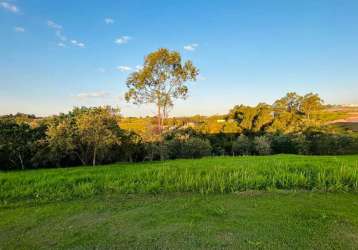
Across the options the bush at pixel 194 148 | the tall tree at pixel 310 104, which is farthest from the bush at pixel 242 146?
the tall tree at pixel 310 104

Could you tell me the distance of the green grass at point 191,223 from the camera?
113 inches

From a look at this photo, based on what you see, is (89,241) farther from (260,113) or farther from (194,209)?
(260,113)

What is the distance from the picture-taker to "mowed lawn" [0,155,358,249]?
115 inches

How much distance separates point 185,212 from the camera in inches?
152

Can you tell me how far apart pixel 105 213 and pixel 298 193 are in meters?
3.76

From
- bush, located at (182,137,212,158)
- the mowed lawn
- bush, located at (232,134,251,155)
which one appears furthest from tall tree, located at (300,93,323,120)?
the mowed lawn

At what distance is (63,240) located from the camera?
3.05m

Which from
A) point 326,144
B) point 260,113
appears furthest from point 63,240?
point 260,113

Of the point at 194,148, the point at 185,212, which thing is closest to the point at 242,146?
the point at 194,148

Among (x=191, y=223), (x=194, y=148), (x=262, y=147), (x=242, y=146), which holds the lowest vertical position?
(x=242, y=146)

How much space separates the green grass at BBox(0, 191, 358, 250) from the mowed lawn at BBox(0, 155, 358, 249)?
0.04ft

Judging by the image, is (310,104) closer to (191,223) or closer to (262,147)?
(262,147)

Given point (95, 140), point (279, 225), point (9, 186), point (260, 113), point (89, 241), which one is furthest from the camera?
point (260, 113)

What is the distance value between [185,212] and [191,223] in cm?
47
